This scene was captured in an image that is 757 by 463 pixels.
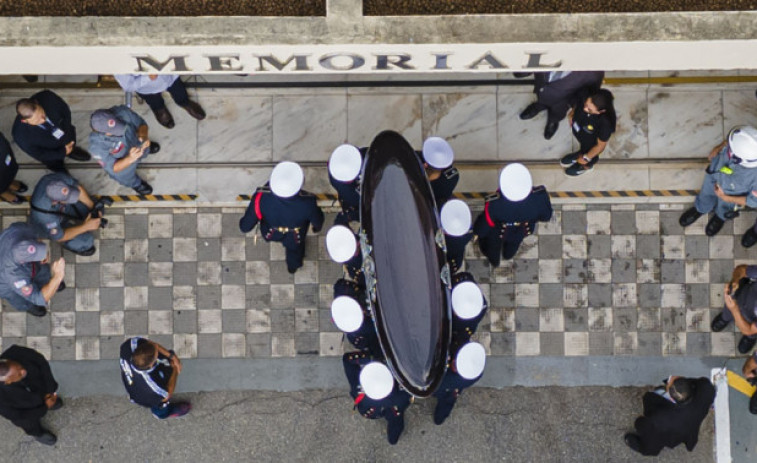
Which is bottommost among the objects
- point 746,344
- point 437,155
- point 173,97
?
point 746,344

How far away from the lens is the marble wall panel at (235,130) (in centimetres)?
838

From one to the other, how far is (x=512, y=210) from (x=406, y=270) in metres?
1.41

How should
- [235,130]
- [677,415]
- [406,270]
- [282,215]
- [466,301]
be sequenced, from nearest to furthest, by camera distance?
[406,270] → [466,301] → [282,215] → [677,415] → [235,130]

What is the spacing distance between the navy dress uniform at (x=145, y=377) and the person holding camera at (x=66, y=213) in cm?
166

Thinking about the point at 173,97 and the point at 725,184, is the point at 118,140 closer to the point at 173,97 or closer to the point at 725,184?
the point at 173,97

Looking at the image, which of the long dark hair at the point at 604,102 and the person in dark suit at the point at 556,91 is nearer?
the long dark hair at the point at 604,102

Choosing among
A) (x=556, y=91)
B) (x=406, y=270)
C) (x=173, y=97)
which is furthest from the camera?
(x=173, y=97)

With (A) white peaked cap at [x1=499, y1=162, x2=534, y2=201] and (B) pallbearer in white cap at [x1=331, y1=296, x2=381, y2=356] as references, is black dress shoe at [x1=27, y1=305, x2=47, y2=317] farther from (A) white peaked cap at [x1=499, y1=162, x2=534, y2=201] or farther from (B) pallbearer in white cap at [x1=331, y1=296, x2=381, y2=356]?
(A) white peaked cap at [x1=499, y1=162, x2=534, y2=201]

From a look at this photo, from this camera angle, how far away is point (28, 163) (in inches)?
328

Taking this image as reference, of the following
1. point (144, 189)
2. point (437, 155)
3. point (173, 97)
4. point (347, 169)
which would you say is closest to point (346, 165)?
point (347, 169)

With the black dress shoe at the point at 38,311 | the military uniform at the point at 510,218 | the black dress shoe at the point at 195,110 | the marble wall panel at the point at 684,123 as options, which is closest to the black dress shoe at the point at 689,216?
the marble wall panel at the point at 684,123

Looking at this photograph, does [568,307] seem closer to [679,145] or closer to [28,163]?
[679,145]

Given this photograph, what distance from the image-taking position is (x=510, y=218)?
7.10 metres

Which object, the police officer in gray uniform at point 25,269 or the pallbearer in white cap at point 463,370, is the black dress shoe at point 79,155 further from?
the pallbearer in white cap at point 463,370
